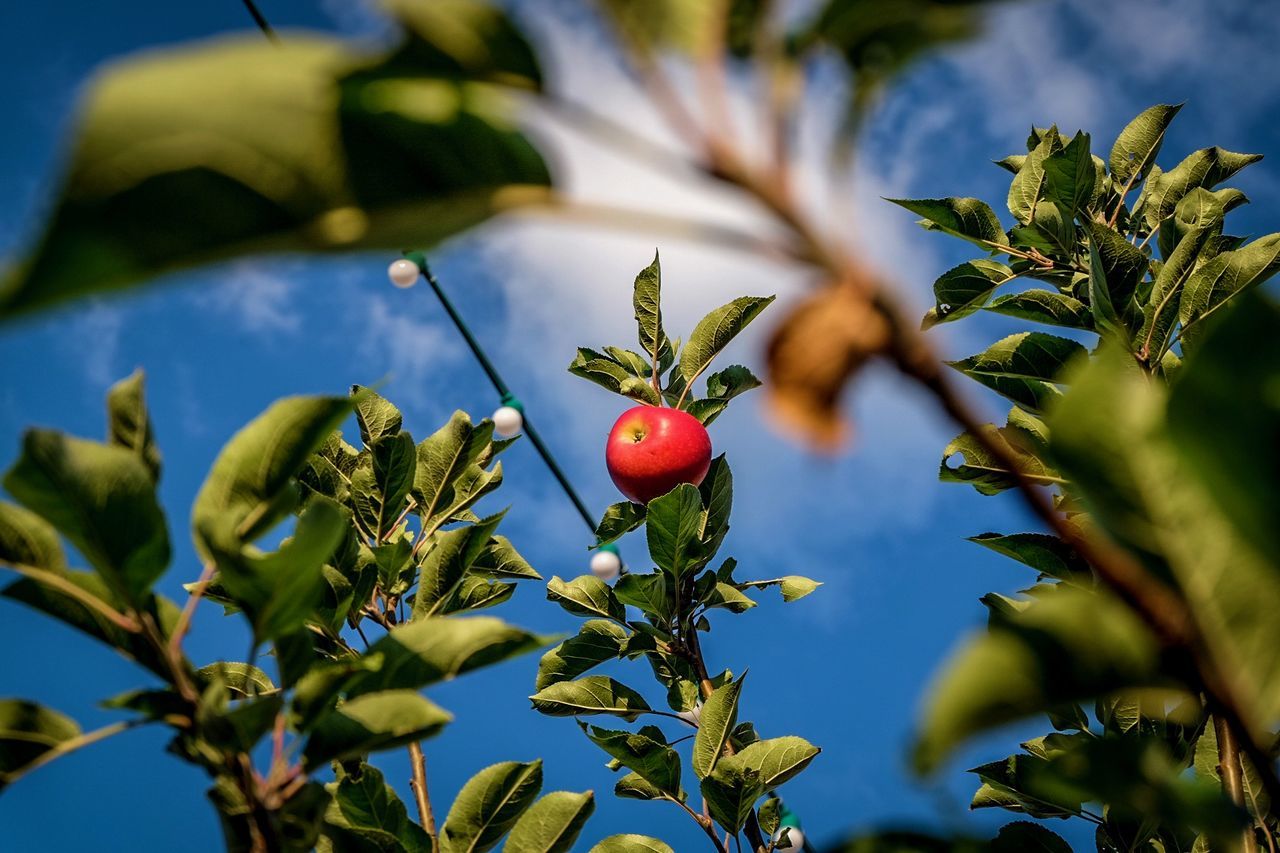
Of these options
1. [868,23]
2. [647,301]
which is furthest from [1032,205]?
[868,23]

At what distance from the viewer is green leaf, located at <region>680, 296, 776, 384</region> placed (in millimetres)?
2402

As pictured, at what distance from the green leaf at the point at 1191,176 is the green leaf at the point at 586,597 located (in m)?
1.67

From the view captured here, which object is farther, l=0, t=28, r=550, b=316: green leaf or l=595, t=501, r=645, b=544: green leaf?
l=595, t=501, r=645, b=544: green leaf

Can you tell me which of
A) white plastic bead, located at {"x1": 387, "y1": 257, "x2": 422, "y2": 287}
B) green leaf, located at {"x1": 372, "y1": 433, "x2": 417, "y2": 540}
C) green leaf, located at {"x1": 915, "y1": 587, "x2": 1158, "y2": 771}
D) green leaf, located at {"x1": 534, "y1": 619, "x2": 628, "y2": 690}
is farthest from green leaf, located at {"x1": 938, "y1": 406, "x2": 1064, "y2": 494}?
white plastic bead, located at {"x1": 387, "y1": 257, "x2": 422, "y2": 287}

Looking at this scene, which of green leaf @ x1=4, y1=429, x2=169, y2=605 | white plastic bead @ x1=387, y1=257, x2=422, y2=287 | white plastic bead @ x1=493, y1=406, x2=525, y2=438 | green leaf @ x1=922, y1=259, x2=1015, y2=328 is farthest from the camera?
Result: white plastic bead @ x1=387, y1=257, x2=422, y2=287

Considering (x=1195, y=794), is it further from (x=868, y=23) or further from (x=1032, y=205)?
(x=1032, y=205)

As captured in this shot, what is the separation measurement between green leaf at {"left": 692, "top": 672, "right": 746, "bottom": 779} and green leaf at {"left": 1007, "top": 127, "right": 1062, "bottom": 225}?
4.37ft

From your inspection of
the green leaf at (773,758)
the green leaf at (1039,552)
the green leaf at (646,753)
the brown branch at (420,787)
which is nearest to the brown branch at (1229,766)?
the green leaf at (1039,552)

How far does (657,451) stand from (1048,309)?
937 mm

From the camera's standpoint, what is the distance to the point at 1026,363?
5.51 feet

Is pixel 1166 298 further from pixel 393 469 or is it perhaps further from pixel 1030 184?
pixel 393 469

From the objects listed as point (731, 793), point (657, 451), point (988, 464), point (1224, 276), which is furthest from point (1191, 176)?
point (731, 793)

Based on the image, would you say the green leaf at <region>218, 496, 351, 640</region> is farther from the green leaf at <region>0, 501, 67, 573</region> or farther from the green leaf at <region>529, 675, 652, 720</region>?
the green leaf at <region>529, 675, 652, 720</region>

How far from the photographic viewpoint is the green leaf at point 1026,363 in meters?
1.66
